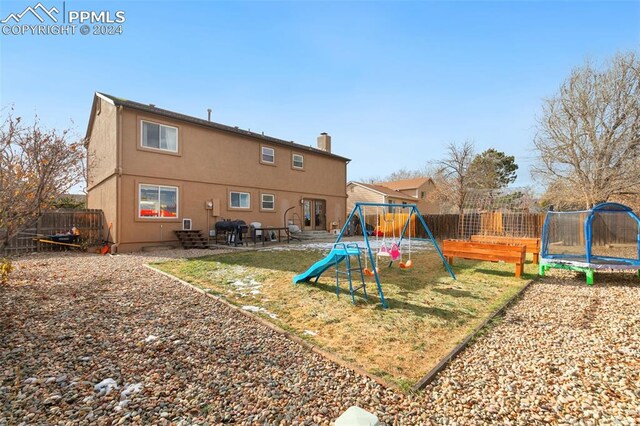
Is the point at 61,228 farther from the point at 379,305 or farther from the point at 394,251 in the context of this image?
the point at 379,305

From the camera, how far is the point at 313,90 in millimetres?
13656

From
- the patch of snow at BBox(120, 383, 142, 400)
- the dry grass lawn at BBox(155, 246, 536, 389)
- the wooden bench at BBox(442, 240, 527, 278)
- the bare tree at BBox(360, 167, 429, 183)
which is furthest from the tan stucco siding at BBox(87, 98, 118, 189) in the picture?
the bare tree at BBox(360, 167, 429, 183)

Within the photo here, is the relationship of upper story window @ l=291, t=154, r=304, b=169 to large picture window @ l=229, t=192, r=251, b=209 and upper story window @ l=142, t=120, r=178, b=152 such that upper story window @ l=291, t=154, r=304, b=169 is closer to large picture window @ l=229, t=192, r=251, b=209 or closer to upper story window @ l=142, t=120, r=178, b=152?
large picture window @ l=229, t=192, r=251, b=209

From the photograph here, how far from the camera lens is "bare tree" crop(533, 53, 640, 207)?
14992 mm

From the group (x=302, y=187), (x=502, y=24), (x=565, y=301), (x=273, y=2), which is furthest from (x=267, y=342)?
(x=302, y=187)

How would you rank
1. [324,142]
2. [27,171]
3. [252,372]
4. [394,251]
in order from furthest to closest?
[324,142], [394,251], [27,171], [252,372]

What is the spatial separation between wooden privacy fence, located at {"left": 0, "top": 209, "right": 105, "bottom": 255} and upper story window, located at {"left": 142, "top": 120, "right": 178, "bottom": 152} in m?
4.13

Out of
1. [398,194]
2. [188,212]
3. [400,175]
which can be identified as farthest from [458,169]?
[400,175]

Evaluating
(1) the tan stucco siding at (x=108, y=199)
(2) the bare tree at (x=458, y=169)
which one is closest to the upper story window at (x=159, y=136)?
(1) the tan stucco siding at (x=108, y=199)

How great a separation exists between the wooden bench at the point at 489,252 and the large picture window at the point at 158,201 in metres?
11.5

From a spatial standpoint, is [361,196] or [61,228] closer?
[61,228]

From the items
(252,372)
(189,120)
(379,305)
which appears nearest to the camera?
(252,372)

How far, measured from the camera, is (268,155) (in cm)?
1769

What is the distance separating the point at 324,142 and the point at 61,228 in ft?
53.1
